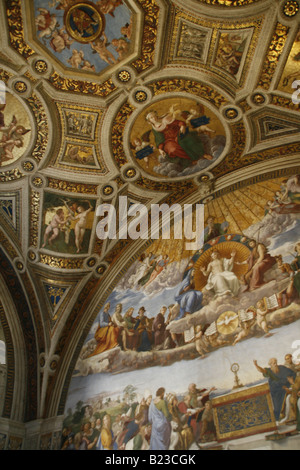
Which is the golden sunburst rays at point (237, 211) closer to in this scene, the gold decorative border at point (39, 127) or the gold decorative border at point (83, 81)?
the gold decorative border at point (83, 81)

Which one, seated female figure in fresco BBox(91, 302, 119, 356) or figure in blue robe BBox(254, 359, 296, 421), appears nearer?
figure in blue robe BBox(254, 359, 296, 421)

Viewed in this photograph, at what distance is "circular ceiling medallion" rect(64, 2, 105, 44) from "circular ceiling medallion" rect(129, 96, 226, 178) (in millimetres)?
2346

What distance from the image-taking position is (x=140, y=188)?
13961 mm

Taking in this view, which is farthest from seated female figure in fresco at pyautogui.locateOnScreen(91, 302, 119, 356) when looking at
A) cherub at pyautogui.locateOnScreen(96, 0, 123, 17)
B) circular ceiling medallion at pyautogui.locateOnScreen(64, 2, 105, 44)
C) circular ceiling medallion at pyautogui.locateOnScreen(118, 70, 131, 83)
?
cherub at pyautogui.locateOnScreen(96, 0, 123, 17)

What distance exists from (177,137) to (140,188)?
6.64 feet

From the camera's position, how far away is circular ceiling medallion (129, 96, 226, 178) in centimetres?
1245

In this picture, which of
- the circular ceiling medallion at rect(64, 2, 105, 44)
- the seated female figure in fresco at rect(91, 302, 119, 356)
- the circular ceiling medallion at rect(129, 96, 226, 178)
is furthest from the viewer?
the seated female figure in fresco at rect(91, 302, 119, 356)

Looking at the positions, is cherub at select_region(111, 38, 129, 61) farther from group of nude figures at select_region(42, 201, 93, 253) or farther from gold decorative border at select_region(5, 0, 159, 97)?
group of nude figures at select_region(42, 201, 93, 253)

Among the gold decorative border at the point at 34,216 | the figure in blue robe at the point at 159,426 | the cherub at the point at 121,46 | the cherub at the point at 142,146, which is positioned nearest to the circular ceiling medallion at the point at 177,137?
the cherub at the point at 142,146

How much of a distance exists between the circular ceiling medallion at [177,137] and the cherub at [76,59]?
2.07m

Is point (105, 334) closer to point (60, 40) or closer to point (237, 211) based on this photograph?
point (237, 211)

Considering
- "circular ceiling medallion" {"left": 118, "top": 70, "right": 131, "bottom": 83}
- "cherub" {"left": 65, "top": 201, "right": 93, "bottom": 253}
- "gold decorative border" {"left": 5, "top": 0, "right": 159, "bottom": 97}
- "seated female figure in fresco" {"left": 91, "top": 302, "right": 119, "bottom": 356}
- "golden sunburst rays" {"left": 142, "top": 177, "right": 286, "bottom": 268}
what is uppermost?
"gold decorative border" {"left": 5, "top": 0, "right": 159, "bottom": 97}

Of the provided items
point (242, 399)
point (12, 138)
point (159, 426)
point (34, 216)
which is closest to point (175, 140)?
point (12, 138)
